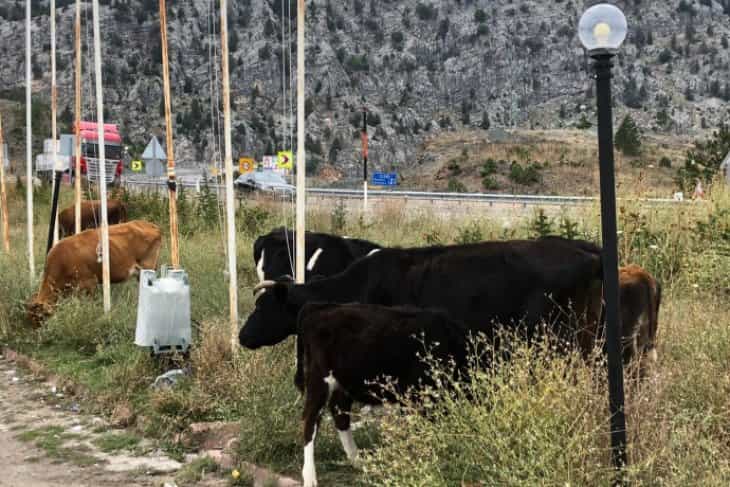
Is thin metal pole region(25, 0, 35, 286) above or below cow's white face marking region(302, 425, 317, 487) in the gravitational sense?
above

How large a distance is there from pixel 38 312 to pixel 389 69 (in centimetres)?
8873

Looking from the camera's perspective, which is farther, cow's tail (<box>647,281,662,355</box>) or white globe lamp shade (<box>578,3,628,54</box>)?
cow's tail (<box>647,281,662,355</box>)

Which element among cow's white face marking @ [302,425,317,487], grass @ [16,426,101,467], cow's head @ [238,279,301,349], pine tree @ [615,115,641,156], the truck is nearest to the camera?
cow's white face marking @ [302,425,317,487]

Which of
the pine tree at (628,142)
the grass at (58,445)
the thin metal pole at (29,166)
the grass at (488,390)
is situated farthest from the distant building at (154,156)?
the pine tree at (628,142)

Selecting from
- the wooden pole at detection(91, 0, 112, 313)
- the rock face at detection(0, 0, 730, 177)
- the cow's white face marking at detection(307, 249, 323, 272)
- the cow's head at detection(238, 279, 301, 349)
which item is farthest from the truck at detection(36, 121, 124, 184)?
the rock face at detection(0, 0, 730, 177)

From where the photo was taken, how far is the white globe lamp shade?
507 centimetres

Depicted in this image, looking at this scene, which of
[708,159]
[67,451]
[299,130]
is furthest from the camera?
[708,159]

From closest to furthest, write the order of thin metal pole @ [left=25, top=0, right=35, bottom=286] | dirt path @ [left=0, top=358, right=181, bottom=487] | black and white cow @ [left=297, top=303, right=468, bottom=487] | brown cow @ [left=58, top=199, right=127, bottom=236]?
black and white cow @ [left=297, top=303, right=468, bottom=487], dirt path @ [left=0, top=358, right=181, bottom=487], thin metal pole @ [left=25, top=0, right=35, bottom=286], brown cow @ [left=58, top=199, right=127, bottom=236]

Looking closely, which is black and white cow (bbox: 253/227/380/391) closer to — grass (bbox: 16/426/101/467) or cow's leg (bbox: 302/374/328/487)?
grass (bbox: 16/426/101/467)

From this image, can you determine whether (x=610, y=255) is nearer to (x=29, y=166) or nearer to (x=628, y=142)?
(x=29, y=166)

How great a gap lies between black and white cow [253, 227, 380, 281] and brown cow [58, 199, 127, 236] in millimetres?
6859

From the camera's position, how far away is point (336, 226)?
2006 cm

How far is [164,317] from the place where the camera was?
9422mm

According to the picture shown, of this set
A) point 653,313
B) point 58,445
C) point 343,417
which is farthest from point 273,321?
point 653,313
